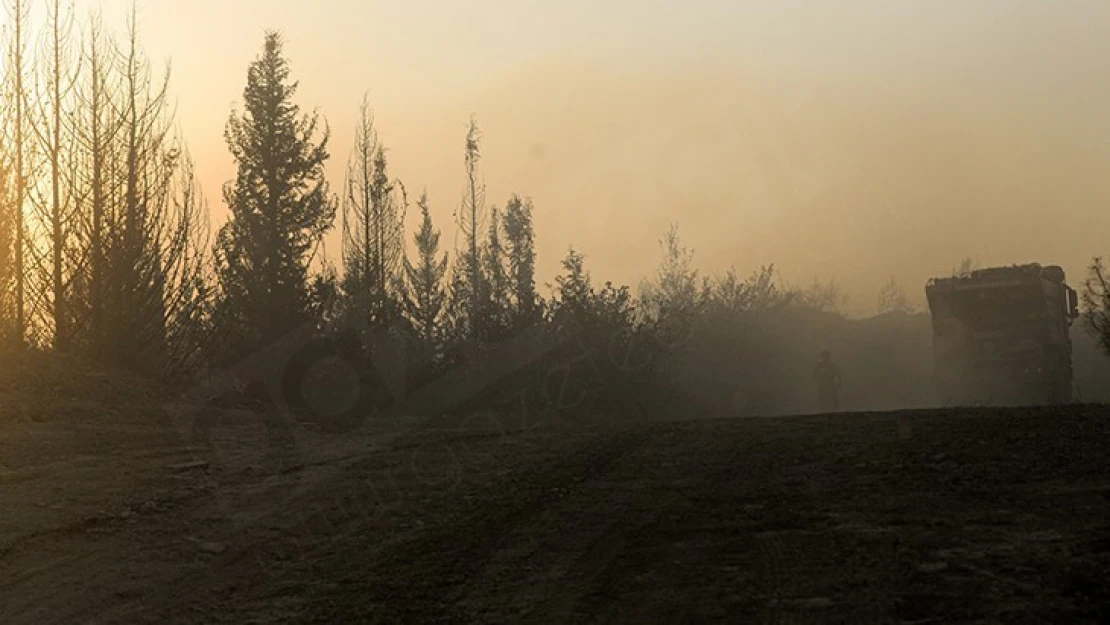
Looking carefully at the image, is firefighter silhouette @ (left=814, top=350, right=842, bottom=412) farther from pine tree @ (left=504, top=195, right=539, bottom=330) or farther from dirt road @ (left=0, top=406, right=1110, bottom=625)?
pine tree @ (left=504, top=195, right=539, bottom=330)

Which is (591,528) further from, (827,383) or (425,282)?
(425,282)

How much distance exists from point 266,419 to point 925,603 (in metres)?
14.4

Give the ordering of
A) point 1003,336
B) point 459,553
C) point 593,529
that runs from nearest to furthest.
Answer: point 459,553 → point 593,529 → point 1003,336

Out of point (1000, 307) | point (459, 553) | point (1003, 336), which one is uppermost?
point (1000, 307)

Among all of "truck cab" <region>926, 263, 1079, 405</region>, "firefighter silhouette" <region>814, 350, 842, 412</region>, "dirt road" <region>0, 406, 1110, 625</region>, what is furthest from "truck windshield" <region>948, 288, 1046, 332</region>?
"dirt road" <region>0, 406, 1110, 625</region>

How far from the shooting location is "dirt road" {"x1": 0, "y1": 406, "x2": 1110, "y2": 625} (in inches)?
269

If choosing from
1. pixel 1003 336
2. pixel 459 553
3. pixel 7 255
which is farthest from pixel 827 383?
pixel 459 553

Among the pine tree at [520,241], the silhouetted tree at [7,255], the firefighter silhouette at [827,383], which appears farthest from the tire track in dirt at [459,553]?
the pine tree at [520,241]

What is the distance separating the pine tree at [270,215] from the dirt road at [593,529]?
24270 mm

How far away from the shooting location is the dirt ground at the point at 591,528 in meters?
6.84

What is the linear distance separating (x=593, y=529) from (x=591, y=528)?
1.6 inches

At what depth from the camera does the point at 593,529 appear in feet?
28.2

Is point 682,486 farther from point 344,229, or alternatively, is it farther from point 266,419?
point 344,229

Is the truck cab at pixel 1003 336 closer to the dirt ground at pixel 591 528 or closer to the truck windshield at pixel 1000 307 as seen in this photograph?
the truck windshield at pixel 1000 307
